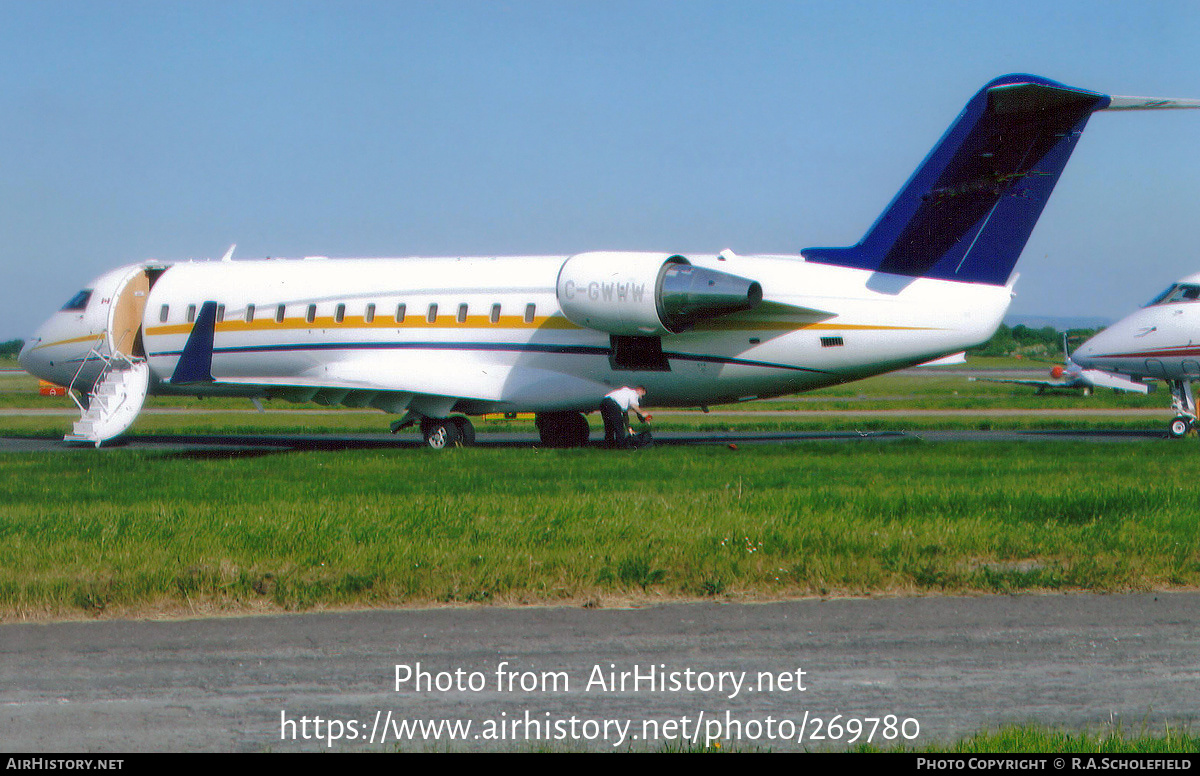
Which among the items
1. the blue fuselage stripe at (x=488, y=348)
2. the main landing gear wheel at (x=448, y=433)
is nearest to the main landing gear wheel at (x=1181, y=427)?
the blue fuselage stripe at (x=488, y=348)

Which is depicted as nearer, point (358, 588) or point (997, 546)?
point (358, 588)

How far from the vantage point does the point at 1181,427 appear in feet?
81.1

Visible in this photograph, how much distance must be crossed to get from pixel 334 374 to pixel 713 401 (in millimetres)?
7403

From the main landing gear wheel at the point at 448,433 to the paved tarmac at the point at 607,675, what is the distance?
13.6 meters

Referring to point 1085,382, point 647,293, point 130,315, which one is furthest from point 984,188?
point 1085,382

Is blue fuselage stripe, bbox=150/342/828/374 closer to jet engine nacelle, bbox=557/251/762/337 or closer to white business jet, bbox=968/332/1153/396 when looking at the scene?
jet engine nacelle, bbox=557/251/762/337

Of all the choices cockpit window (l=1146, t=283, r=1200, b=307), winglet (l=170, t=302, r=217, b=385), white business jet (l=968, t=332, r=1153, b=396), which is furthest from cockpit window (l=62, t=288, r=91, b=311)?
white business jet (l=968, t=332, r=1153, b=396)

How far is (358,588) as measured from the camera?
28.9 ft

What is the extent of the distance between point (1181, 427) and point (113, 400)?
72.6 ft

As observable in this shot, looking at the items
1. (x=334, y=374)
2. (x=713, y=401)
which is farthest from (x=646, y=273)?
(x=334, y=374)

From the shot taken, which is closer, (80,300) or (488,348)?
(488,348)

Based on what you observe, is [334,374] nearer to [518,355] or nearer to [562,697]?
[518,355]

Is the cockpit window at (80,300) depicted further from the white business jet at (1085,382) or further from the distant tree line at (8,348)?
the distant tree line at (8,348)

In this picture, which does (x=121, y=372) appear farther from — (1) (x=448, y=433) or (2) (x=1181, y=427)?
(2) (x=1181, y=427)
